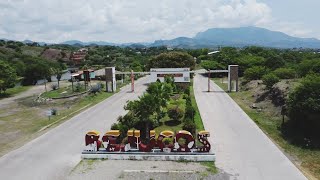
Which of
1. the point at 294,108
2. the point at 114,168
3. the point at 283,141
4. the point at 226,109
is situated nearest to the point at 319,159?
the point at 283,141

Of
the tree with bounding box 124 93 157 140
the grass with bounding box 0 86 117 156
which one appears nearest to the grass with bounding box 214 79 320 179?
the tree with bounding box 124 93 157 140

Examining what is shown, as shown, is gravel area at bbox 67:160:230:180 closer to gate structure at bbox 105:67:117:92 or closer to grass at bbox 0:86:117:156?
grass at bbox 0:86:117:156

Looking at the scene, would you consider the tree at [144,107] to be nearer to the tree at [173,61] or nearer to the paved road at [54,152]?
the paved road at [54,152]

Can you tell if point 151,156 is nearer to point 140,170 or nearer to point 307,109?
point 140,170

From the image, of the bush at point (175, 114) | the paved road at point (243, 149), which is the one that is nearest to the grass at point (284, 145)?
the paved road at point (243, 149)

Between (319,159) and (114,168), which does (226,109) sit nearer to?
(319,159)

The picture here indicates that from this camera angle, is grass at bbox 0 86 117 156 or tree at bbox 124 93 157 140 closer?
tree at bbox 124 93 157 140
